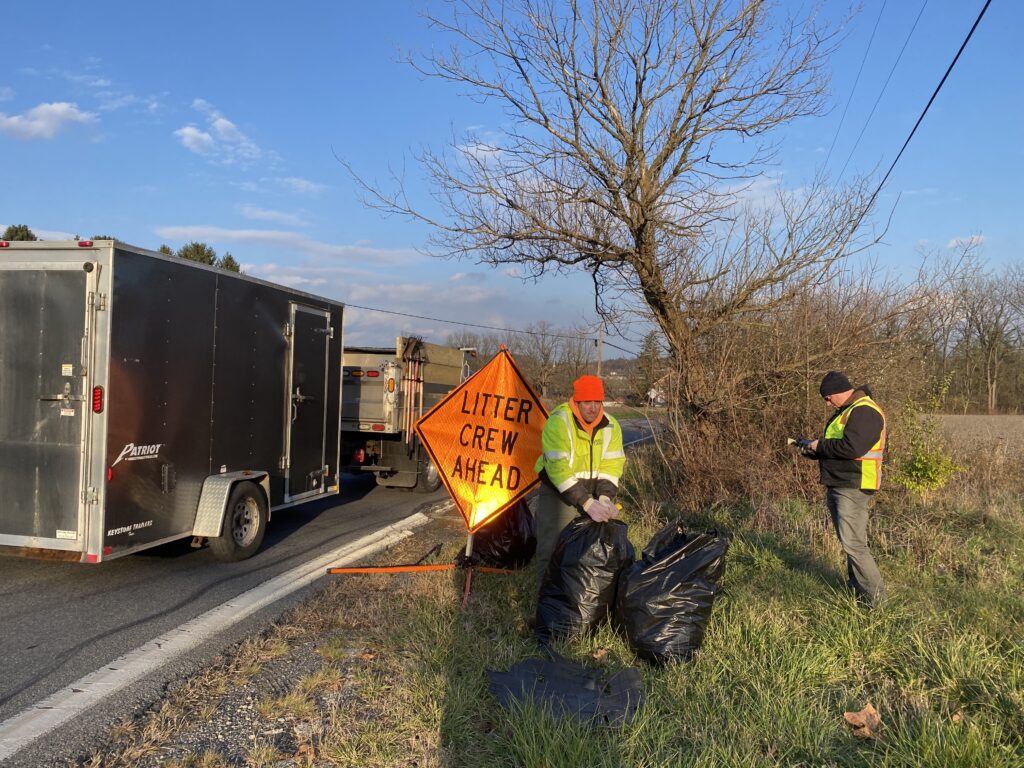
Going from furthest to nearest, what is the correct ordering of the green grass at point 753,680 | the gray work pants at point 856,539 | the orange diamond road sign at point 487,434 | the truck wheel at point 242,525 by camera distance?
the truck wheel at point 242,525 < the orange diamond road sign at point 487,434 < the gray work pants at point 856,539 < the green grass at point 753,680

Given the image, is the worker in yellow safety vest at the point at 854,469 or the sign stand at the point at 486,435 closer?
the worker in yellow safety vest at the point at 854,469

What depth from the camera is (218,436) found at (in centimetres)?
676

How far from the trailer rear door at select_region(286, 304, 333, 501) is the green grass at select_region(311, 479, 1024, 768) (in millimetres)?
2717

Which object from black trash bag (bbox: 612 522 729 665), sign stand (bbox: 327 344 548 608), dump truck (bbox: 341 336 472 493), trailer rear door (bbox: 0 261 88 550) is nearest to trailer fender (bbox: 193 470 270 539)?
trailer rear door (bbox: 0 261 88 550)

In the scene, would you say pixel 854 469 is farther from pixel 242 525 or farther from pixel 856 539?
pixel 242 525

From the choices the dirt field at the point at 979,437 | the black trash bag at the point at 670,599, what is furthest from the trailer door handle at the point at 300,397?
the dirt field at the point at 979,437

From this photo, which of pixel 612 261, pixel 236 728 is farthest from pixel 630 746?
pixel 612 261

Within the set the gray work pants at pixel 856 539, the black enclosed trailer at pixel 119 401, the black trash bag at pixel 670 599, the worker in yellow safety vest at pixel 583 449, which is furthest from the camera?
the black enclosed trailer at pixel 119 401

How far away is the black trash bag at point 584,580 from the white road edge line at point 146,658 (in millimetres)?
2295

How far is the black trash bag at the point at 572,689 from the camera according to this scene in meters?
3.30

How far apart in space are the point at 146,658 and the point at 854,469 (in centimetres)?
484

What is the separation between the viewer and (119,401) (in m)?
5.62

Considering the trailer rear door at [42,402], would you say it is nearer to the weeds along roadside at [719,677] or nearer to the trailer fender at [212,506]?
the trailer fender at [212,506]

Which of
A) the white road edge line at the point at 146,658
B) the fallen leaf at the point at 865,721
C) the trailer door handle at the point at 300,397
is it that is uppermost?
the trailer door handle at the point at 300,397
